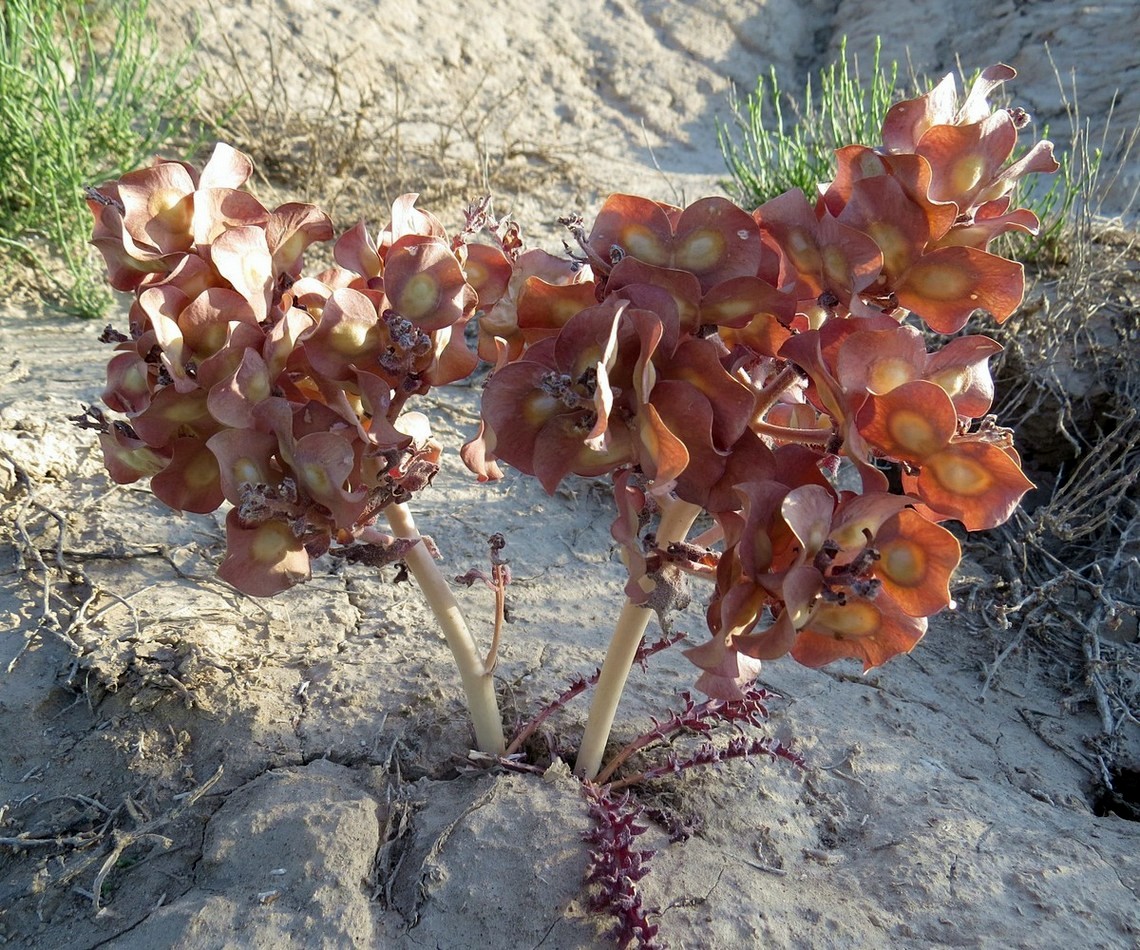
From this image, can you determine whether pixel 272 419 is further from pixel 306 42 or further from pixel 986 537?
pixel 306 42

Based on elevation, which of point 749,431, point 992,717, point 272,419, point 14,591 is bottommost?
point 14,591

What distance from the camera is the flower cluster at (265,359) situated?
1.11 metres

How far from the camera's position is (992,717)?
8.25 feet

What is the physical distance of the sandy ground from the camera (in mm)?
1525

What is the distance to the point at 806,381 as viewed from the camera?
1197 mm

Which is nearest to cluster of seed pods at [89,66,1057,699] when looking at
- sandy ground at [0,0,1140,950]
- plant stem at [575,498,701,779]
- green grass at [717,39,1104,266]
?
plant stem at [575,498,701,779]

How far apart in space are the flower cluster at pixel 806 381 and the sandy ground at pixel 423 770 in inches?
26.3

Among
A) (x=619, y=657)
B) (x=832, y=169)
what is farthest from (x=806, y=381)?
(x=832, y=169)

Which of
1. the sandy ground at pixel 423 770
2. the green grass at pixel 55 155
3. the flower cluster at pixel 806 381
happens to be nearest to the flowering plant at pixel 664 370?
the flower cluster at pixel 806 381

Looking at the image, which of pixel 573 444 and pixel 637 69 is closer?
pixel 573 444

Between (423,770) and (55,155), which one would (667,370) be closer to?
(423,770)

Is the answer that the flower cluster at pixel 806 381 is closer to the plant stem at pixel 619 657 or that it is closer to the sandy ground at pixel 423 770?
the plant stem at pixel 619 657

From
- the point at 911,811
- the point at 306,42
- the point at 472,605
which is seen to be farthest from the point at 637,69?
the point at 911,811

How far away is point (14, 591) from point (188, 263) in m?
1.37
